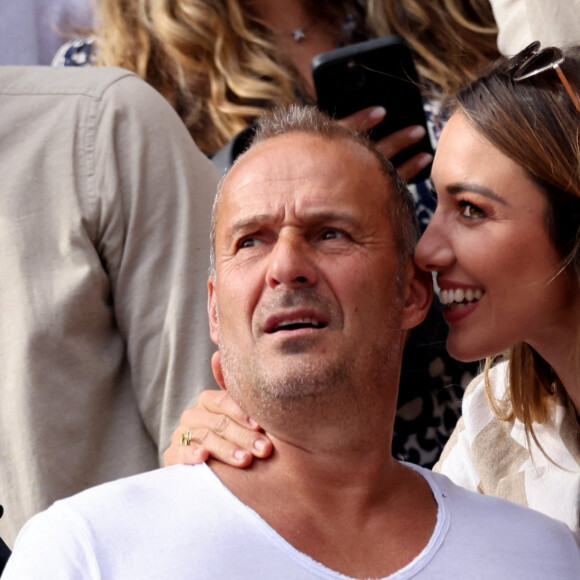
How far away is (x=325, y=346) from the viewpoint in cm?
197

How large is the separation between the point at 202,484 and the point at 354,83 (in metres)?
1.00

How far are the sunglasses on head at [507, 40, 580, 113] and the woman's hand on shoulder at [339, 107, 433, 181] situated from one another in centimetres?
38

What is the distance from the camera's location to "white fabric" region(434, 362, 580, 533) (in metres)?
2.38

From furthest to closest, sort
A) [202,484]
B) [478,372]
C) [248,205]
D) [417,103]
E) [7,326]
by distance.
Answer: [478,372] < [417,103] < [7,326] < [248,205] < [202,484]

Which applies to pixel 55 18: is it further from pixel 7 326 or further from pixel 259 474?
pixel 259 474

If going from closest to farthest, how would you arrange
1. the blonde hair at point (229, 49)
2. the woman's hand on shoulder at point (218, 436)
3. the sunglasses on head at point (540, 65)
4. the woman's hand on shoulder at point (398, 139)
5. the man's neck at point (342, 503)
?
1. the man's neck at point (342, 503)
2. the woman's hand on shoulder at point (218, 436)
3. the sunglasses on head at point (540, 65)
4. the woman's hand on shoulder at point (398, 139)
5. the blonde hair at point (229, 49)

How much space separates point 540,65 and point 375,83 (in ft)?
1.49

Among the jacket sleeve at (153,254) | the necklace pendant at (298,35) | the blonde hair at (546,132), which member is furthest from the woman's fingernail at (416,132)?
the necklace pendant at (298,35)

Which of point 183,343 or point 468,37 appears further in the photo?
point 468,37

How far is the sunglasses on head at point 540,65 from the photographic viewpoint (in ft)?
7.07

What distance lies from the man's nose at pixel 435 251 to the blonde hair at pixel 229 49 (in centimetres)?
81

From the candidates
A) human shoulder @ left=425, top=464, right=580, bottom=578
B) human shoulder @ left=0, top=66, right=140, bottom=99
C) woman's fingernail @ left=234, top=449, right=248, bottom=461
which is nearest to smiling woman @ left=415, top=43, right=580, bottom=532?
human shoulder @ left=425, top=464, right=580, bottom=578

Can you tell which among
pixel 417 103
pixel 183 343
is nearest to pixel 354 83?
pixel 417 103

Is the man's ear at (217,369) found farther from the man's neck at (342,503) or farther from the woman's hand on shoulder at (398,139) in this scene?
the woman's hand on shoulder at (398,139)
